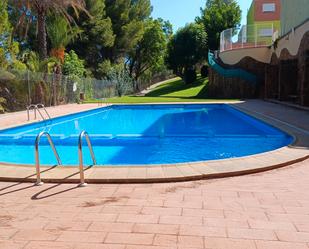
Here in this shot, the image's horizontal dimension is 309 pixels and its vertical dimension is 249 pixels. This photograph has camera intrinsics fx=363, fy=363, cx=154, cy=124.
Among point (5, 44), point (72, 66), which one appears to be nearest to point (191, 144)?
point (5, 44)

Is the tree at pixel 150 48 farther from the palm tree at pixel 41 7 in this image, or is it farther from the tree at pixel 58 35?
the palm tree at pixel 41 7

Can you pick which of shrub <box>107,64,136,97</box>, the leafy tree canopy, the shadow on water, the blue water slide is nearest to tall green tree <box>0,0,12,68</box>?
the shadow on water

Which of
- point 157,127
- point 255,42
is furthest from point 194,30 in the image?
point 157,127

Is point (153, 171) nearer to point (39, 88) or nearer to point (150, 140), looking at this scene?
point (150, 140)

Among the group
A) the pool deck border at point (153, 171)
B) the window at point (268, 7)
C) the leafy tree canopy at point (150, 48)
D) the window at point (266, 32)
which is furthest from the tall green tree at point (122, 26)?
A: the pool deck border at point (153, 171)

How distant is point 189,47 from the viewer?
34469 mm

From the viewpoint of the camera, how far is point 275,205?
12.8 feet

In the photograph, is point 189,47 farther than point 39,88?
Yes

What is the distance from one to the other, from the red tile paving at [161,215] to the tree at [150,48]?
3747 cm

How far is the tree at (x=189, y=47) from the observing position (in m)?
34.2

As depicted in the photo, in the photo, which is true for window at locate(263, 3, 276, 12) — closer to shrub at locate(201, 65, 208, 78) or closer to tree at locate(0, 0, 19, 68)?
shrub at locate(201, 65, 208, 78)

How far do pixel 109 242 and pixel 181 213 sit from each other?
943 millimetres

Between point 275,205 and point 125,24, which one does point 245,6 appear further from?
point 275,205

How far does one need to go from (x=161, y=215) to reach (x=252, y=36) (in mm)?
23110
